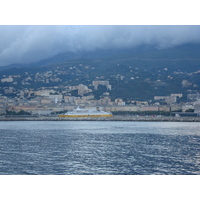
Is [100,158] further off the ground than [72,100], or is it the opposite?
[72,100]

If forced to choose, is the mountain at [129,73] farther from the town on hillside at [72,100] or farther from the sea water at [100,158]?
the sea water at [100,158]

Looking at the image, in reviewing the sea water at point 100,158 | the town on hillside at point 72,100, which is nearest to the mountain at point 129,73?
the town on hillside at point 72,100

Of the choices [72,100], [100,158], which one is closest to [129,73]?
[72,100]

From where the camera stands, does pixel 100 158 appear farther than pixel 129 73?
No

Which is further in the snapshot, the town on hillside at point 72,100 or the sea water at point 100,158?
the town on hillside at point 72,100

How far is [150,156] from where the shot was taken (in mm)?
9625

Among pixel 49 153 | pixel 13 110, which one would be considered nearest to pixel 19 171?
pixel 49 153

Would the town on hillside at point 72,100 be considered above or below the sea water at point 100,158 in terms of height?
above

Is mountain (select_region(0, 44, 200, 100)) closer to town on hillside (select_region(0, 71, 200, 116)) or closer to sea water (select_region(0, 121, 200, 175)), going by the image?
town on hillside (select_region(0, 71, 200, 116))

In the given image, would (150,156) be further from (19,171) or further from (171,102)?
(171,102)

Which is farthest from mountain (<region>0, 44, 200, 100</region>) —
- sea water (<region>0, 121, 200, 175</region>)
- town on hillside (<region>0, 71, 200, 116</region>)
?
sea water (<region>0, 121, 200, 175</region>)

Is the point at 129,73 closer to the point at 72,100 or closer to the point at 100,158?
the point at 72,100

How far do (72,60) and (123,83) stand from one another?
13.4 meters

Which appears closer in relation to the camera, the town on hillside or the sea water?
the sea water
